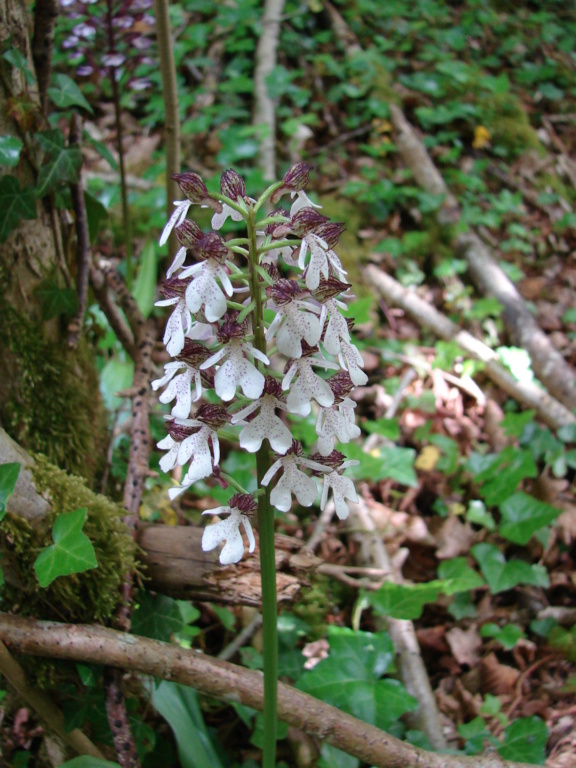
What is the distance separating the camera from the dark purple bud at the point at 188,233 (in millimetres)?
1046

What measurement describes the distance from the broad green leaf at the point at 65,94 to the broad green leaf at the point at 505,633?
6.94 feet

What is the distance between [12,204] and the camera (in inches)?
62.4

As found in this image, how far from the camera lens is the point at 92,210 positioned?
1.91 metres

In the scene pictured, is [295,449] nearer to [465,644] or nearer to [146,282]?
[465,644]

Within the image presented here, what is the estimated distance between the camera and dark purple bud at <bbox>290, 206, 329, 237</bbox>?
998 mm

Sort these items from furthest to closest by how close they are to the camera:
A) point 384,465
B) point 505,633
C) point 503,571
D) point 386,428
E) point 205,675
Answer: point 386,428 < point 384,465 < point 503,571 < point 505,633 < point 205,675

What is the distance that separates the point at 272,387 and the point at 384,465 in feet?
4.82

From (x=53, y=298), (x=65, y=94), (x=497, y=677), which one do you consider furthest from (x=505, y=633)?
(x=65, y=94)

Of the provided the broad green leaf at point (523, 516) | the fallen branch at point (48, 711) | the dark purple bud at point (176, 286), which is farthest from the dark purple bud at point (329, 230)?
the broad green leaf at point (523, 516)

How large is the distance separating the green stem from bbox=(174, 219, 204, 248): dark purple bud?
0.10 metres

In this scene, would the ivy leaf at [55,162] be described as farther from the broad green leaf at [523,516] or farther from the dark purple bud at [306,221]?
the broad green leaf at [523,516]

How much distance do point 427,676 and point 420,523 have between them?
67 centimetres

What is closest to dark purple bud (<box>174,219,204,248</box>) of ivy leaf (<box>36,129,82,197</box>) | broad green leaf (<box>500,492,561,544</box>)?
ivy leaf (<box>36,129,82,197</box>)

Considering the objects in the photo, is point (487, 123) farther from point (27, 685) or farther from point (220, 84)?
point (27, 685)
